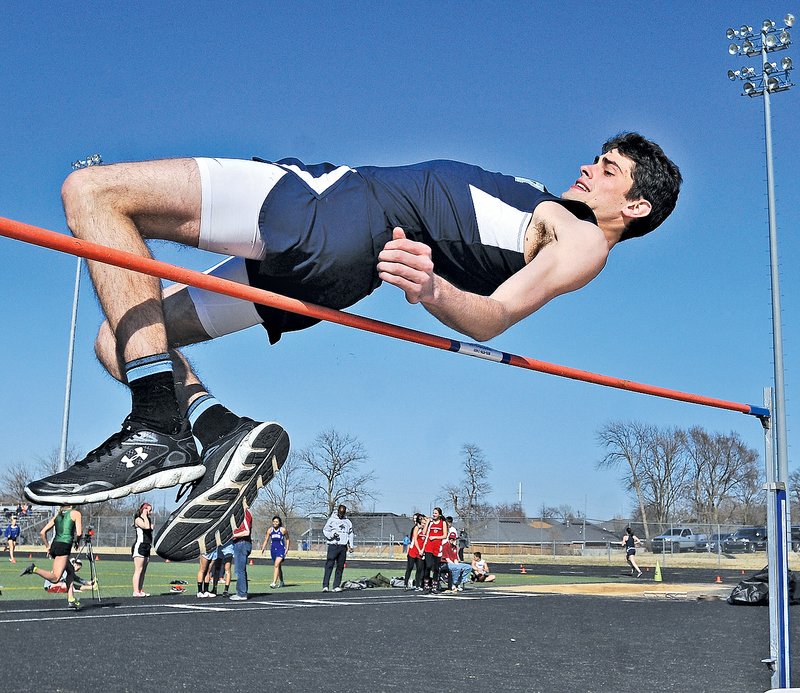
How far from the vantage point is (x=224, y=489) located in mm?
2352

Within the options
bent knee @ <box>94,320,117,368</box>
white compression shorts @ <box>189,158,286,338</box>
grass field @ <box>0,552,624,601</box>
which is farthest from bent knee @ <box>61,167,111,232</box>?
grass field @ <box>0,552,624,601</box>

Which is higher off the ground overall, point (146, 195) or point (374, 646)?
point (146, 195)

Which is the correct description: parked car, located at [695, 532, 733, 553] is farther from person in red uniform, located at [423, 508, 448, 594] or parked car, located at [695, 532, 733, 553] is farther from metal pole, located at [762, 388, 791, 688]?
metal pole, located at [762, 388, 791, 688]

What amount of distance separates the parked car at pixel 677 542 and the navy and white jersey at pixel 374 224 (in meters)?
36.1

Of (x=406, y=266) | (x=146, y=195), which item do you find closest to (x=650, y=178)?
(x=406, y=266)

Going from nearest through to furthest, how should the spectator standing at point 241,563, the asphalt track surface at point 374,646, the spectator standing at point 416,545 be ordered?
the asphalt track surface at point 374,646
the spectator standing at point 241,563
the spectator standing at point 416,545

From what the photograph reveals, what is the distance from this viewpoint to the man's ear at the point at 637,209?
3350mm

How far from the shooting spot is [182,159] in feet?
7.65

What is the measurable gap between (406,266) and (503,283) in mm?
501

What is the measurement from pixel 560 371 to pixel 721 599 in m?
14.8

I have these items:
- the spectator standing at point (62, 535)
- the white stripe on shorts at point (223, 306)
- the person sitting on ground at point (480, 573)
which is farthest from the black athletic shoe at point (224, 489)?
the person sitting on ground at point (480, 573)

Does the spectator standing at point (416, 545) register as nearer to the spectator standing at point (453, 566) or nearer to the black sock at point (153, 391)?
the spectator standing at point (453, 566)

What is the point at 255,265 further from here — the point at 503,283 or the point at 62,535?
the point at 62,535

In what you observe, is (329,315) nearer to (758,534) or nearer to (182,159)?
(182,159)
